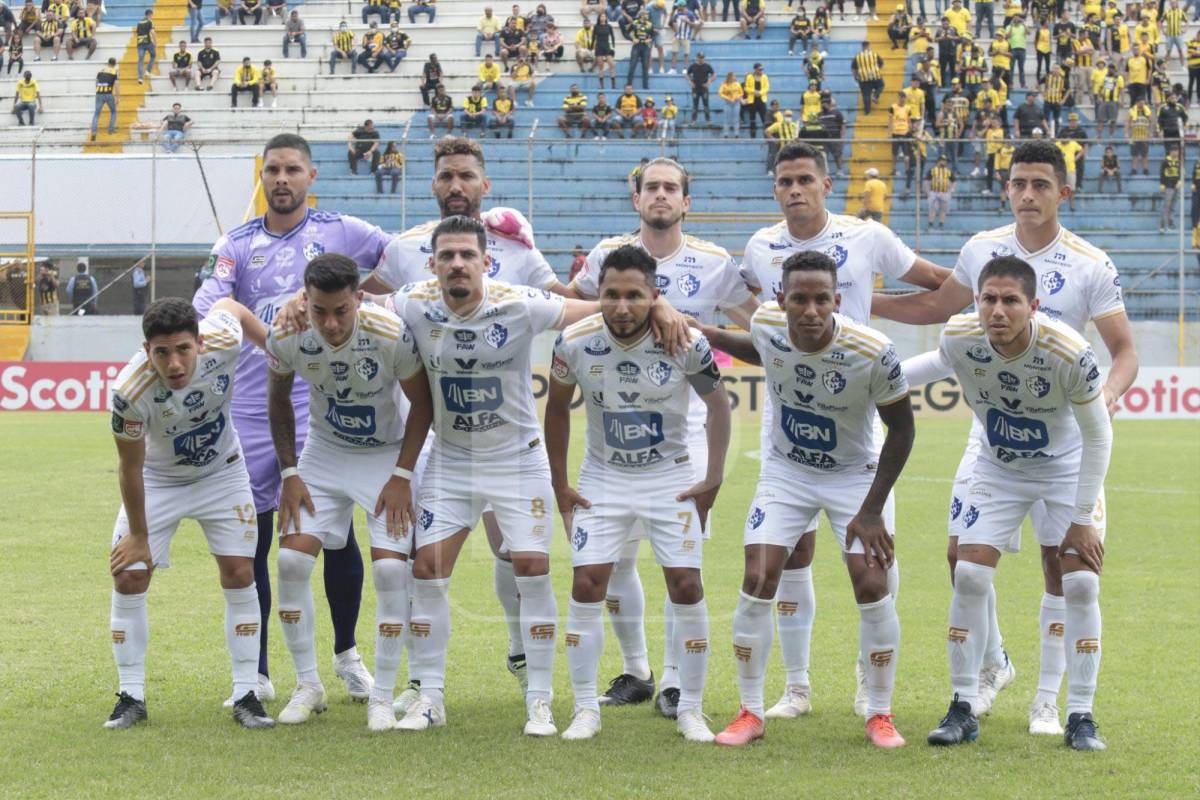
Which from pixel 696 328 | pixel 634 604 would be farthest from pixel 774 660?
pixel 696 328

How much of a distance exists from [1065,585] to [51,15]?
1404 inches

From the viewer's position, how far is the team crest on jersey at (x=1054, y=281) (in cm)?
687

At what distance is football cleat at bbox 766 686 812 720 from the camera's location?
6934 millimetres

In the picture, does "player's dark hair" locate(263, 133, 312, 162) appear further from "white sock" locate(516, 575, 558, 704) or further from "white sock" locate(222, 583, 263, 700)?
"white sock" locate(516, 575, 558, 704)

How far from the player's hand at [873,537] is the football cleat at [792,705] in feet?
3.12

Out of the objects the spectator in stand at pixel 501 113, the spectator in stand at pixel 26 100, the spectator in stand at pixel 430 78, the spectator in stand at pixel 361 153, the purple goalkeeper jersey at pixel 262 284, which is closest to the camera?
the purple goalkeeper jersey at pixel 262 284

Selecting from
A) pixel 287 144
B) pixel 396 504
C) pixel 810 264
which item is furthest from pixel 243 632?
pixel 810 264

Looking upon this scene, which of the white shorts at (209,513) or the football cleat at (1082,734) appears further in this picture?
the white shorts at (209,513)

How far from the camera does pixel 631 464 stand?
674 cm

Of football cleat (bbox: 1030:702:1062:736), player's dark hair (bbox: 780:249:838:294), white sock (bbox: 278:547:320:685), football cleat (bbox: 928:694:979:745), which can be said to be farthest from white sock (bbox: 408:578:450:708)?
football cleat (bbox: 1030:702:1062:736)

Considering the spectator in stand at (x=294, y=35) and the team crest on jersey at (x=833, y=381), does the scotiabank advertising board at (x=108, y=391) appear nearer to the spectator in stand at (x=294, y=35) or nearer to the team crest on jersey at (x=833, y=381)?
the spectator in stand at (x=294, y=35)

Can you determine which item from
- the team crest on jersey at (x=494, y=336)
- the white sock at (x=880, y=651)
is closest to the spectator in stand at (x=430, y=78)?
the team crest on jersey at (x=494, y=336)

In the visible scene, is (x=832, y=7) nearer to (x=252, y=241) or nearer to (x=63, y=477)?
(x=63, y=477)

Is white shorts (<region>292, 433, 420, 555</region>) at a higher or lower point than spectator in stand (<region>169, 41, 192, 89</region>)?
lower
